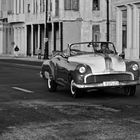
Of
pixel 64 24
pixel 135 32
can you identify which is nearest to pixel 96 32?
pixel 64 24

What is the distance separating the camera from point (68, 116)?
10.0 meters

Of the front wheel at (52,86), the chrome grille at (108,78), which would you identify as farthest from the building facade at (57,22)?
the chrome grille at (108,78)

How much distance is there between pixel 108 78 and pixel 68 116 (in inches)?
144

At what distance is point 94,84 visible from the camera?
1331 cm

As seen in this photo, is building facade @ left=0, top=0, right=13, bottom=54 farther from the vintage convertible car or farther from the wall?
the vintage convertible car

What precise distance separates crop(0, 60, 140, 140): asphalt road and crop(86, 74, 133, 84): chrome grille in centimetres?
50

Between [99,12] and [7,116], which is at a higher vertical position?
[99,12]

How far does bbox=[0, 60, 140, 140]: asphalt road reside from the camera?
8.10m

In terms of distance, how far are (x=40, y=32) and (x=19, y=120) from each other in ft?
171


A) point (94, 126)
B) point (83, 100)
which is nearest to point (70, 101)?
point (83, 100)

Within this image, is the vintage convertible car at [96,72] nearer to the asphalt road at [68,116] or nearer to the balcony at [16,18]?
the asphalt road at [68,116]

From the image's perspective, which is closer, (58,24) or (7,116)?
(7,116)

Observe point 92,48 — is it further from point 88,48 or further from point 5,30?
point 5,30

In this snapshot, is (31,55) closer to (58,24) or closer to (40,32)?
(40,32)
